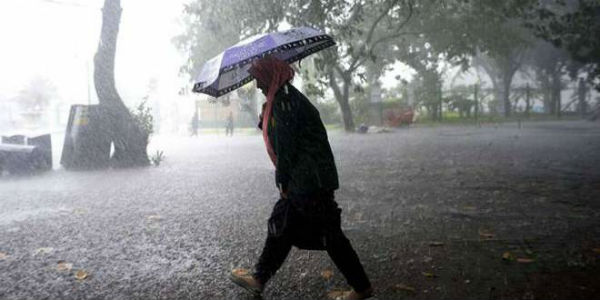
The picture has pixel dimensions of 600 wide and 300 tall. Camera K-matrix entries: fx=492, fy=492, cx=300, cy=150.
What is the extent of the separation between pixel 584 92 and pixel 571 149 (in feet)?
83.3

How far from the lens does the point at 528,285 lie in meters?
3.43

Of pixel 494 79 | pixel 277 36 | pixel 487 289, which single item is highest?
pixel 494 79

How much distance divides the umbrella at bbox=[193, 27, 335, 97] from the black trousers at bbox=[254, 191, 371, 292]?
0.96 m

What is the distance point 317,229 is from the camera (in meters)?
3.03

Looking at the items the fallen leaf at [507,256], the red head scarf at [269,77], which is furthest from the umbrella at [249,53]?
the fallen leaf at [507,256]

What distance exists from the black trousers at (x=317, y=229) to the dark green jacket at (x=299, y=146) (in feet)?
0.30

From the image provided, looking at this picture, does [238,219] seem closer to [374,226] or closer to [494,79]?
[374,226]

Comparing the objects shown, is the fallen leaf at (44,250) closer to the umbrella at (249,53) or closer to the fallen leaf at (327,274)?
the umbrella at (249,53)

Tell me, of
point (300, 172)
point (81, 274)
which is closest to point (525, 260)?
point (300, 172)

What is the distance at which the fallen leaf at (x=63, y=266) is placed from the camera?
Answer: 4.14m

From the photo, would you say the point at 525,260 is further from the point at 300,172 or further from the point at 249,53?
the point at 249,53

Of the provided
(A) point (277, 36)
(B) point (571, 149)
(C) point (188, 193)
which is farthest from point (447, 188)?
(B) point (571, 149)

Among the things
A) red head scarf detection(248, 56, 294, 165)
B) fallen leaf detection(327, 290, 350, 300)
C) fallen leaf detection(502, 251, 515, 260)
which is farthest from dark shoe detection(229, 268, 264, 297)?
fallen leaf detection(502, 251, 515, 260)

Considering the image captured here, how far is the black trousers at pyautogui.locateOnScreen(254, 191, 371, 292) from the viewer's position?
2.99 m
